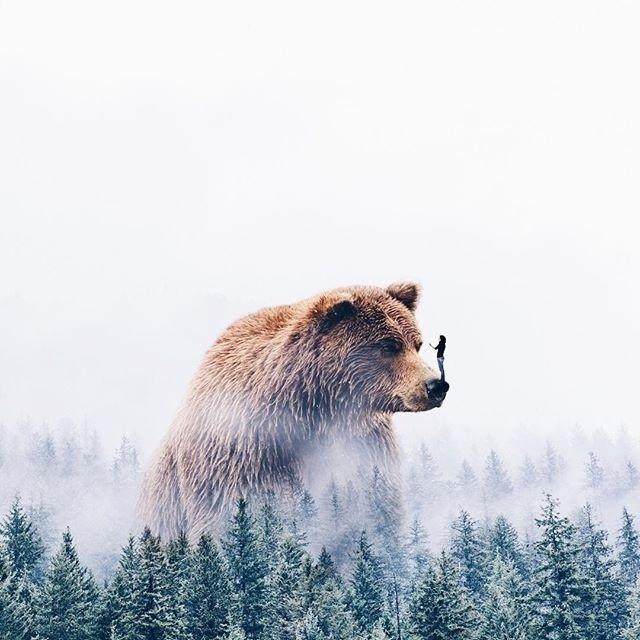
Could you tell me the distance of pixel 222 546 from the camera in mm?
22609

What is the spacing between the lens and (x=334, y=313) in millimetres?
20844

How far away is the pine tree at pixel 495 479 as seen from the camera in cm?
5516

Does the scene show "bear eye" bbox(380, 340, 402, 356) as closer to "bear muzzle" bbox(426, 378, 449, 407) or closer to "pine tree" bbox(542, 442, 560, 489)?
"bear muzzle" bbox(426, 378, 449, 407)

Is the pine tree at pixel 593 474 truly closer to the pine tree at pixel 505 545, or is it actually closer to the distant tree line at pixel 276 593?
the pine tree at pixel 505 545

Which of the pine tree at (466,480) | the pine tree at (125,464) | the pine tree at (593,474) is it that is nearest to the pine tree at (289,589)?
the pine tree at (125,464)

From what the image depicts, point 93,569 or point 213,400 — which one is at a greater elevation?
point 213,400

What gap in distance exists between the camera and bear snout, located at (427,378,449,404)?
Answer: 1955 centimetres

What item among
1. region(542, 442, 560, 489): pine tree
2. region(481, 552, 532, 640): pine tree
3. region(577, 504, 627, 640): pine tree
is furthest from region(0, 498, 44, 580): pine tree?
region(542, 442, 560, 489): pine tree

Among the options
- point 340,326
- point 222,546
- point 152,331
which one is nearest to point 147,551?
point 222,546

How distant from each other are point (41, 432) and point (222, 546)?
31.7 metres

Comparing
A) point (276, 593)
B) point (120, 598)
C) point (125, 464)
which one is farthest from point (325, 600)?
point (125, 464)

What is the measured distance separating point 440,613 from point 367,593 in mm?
3472

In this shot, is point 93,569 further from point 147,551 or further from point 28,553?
point 147,551

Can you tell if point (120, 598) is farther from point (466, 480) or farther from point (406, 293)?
point (466, 480)
